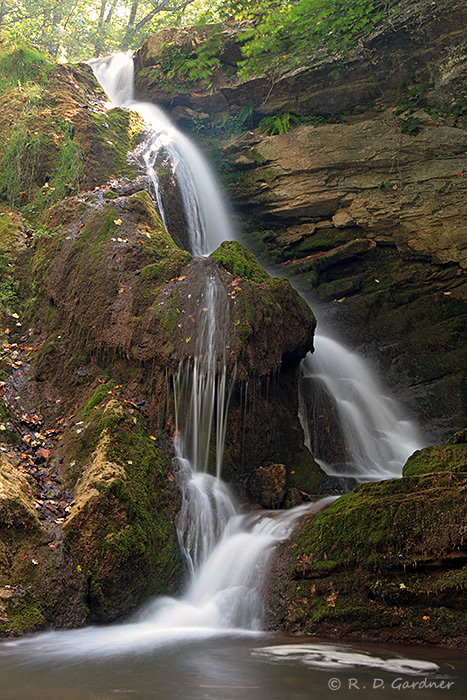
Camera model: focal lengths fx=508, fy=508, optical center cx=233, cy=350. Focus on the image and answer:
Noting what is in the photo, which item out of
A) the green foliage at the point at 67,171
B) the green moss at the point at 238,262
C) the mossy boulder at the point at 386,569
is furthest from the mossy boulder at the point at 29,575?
the green foliage at the point at 67,171

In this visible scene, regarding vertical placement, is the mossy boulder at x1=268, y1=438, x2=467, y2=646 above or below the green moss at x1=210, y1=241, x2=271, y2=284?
below

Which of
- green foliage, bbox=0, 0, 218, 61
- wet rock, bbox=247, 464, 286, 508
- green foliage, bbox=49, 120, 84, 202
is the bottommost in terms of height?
wet rock, bbox=247, 464, 286, 508

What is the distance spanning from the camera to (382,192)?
42.2 feet

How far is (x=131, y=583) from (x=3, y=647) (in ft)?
4.30

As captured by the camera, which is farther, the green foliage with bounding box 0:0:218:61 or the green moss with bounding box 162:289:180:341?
the green foliage with bounding box 0:0:218:61

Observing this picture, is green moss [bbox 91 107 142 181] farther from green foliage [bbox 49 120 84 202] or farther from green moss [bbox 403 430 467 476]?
green moss [bbox 403 430 467 476]

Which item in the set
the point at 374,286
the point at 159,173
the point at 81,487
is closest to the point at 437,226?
the point at 374,286

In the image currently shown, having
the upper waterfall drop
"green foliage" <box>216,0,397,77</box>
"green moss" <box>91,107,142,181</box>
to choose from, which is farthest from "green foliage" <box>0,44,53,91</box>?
"green foliage" <box>216,0,397,77</box>

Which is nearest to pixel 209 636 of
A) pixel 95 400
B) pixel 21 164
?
pixel 95 400

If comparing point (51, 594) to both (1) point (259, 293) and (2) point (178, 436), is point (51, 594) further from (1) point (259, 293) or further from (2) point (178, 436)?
(1) point (259, 293)

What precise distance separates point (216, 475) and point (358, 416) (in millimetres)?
4624

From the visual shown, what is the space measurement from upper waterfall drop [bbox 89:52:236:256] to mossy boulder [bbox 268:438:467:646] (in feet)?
24.9

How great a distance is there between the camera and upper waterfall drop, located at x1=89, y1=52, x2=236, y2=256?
11.7 m

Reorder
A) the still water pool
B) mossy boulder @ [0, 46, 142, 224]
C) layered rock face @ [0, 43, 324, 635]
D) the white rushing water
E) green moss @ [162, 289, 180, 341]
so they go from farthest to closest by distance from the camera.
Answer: mossy boulder @ [0, 46, 142, 224], the white rushing water, green moss @ [162, 289, 180, 341], layered rock face @ [0, 43, 324, 635], the still water pool
